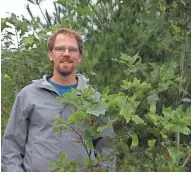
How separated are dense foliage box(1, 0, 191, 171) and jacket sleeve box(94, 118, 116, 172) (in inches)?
1.6

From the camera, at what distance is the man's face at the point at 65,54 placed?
268cm

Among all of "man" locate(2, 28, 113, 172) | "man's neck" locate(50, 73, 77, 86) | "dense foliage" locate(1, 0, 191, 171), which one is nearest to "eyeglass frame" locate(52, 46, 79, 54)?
"man" locate(2, 28, 113, 172)

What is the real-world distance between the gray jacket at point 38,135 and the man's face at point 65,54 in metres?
0.10

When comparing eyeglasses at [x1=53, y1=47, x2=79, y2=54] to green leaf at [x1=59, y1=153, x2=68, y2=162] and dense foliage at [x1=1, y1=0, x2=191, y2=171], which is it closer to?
dense foliage at [x1=1, y1=0, x2=191, y2=171]

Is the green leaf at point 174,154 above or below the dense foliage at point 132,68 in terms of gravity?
below

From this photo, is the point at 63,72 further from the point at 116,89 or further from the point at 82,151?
the point at 116,89

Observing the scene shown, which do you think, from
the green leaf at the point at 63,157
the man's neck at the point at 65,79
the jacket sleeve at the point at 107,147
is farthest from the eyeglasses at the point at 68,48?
the green leaf at the point at 63,157

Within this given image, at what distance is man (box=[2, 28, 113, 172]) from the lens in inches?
105

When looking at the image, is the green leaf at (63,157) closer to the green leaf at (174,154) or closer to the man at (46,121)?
the man at (46,121)

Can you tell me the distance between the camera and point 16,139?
274cm

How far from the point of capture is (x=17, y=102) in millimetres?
2775

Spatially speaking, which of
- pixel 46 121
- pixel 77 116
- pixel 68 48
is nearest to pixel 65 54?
→ pixel 68 48

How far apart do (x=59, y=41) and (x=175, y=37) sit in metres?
0.61

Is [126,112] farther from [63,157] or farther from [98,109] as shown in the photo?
[63,157]
